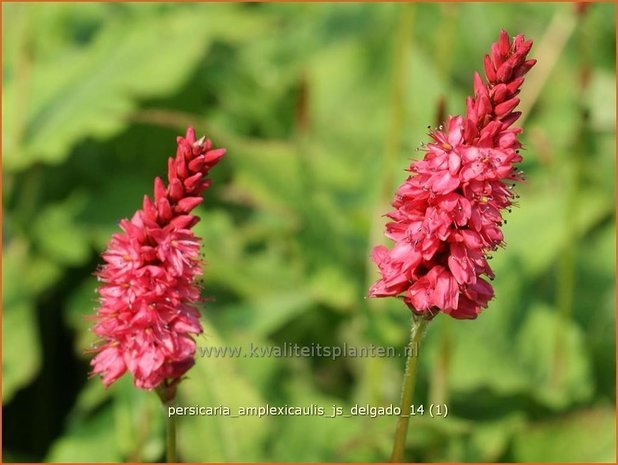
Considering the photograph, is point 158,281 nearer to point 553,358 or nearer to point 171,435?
point 171,435

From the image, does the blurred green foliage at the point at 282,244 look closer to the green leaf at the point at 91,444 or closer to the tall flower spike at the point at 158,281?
the green leaf at the point at 91,444

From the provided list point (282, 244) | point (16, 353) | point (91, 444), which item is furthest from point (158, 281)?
point (282, 244)

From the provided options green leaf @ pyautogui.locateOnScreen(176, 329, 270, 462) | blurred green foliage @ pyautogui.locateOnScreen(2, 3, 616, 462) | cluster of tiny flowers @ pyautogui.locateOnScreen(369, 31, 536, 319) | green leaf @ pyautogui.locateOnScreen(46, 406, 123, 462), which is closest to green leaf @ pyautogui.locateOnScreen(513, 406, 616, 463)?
blurred green foliage @ pyautogui.locateOnScreen(2, 3, 616, 462)

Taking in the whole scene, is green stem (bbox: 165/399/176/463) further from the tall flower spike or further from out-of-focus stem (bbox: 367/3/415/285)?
out-of-focus stem (bbox: 367/3/415/285)

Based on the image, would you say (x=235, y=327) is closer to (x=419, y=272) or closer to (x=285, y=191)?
(x=285, y=191)

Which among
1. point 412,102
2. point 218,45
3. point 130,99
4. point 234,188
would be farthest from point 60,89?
point 412,102

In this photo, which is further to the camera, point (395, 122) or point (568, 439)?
point (395, 122)

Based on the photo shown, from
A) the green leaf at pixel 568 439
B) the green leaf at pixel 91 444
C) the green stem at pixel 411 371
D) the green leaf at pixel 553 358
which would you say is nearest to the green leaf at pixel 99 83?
the green leaf at pixel 91 444
